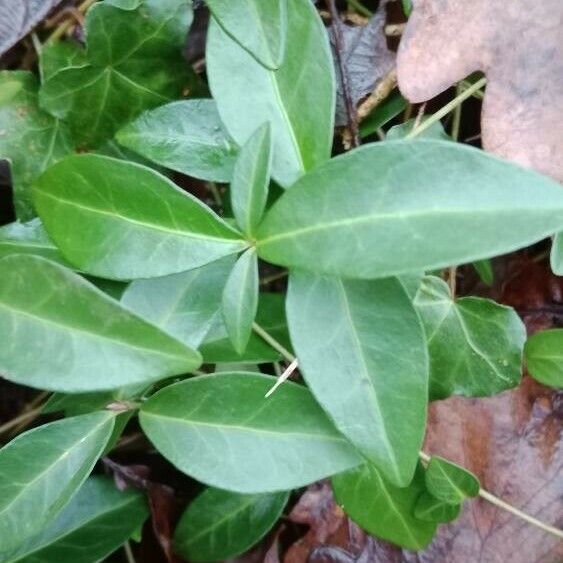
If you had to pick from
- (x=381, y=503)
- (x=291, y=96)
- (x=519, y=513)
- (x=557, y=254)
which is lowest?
(x=519, y=513)

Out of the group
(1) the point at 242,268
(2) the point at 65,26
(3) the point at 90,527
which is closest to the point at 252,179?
(1) the point at 242,268

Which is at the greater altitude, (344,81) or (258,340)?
(344,81)

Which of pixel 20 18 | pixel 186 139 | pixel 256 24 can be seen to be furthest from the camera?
pixel 20 18

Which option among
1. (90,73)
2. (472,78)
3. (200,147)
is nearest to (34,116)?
(90,73)

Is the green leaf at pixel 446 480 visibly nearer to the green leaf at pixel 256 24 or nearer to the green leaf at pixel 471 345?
the green leaf at pixel 471 345

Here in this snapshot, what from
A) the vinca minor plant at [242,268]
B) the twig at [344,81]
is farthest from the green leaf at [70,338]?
the twig at [344,81]

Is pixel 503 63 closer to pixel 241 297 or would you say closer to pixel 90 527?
pixel 241 297

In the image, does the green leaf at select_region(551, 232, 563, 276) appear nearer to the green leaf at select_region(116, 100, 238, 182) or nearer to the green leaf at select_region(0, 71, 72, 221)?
the green leaf at select_region(116, 100, 238, 182)

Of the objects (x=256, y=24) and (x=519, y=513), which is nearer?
(x=256, y=24)
